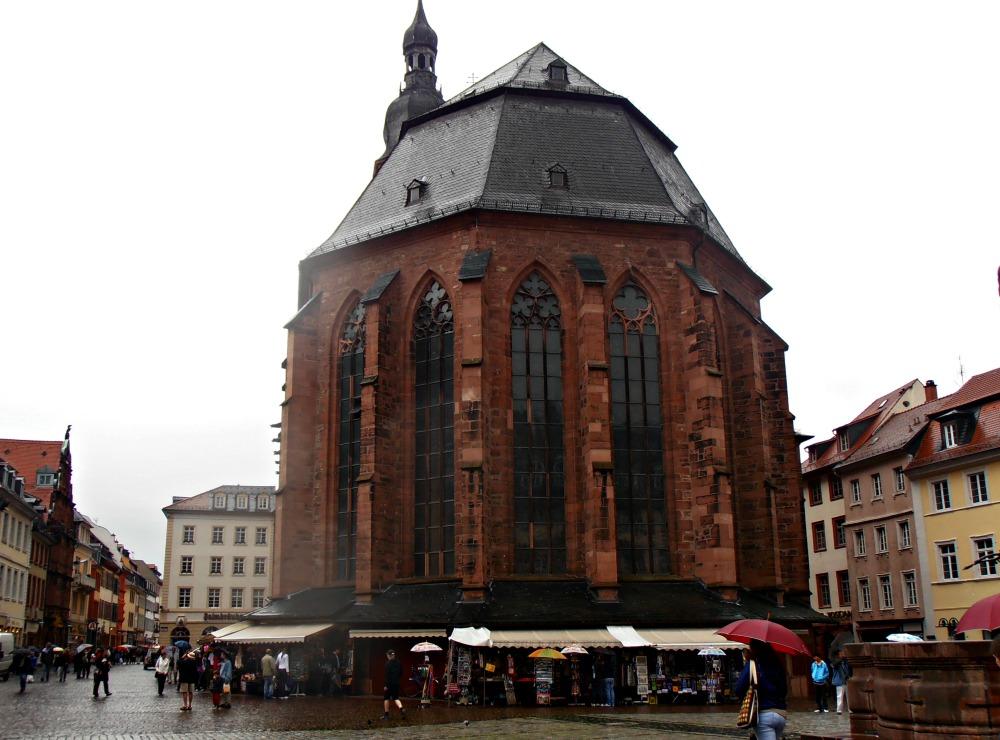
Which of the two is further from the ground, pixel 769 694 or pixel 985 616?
pixel 985 616

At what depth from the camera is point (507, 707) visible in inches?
930

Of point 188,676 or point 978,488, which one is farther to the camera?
point 978,488

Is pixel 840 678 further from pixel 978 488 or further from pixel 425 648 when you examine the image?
Result: pixel 978 488

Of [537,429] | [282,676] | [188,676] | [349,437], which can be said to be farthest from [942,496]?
[188,676]

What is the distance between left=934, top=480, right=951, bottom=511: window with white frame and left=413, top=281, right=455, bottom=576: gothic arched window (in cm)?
2082

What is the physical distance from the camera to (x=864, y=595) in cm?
4497

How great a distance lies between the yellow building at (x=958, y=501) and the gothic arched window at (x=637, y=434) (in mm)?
14971

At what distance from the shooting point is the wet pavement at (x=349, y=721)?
16516mm

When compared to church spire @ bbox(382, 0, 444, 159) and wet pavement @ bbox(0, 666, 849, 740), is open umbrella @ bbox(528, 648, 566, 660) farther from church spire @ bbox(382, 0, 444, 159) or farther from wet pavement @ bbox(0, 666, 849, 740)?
church spire @ bbox(382, 0, 444, 159)

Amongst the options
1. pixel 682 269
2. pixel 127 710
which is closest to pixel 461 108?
pixel 682 269

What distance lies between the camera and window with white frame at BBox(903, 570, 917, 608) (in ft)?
135

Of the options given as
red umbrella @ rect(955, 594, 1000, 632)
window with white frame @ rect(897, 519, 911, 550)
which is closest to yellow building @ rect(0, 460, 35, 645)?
window with white frame @ rect(897, 519, 911, 550)

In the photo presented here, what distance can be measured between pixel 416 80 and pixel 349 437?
20365mm

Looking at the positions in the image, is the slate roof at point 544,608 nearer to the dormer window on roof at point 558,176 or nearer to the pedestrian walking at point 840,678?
the pedestrian walking at point 840,678
